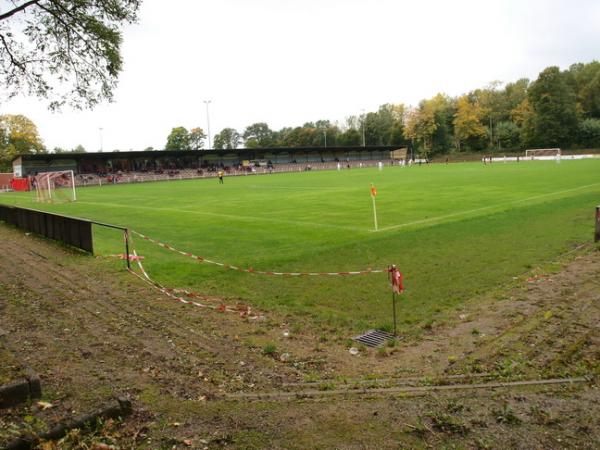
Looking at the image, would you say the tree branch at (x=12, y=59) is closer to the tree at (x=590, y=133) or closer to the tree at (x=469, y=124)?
the tree at (x=590, y=133)

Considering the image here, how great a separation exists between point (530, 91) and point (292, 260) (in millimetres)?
114051

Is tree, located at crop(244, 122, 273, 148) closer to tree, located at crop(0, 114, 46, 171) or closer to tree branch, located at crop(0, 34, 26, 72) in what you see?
tree, located at crop(0, 114, 46, 171)

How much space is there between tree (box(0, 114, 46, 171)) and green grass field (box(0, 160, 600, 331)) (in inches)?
3093

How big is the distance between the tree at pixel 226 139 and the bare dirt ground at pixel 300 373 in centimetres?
18063

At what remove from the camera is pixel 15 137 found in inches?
3834

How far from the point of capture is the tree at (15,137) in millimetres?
96375

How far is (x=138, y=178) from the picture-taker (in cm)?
7512

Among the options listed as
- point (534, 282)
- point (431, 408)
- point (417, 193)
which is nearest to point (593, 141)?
point (417, 193)

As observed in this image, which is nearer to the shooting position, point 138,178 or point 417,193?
point 417,193

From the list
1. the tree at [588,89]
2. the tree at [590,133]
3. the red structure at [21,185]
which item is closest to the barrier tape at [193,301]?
the red structure at [21,185]

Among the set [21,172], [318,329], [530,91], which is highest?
[530,91]

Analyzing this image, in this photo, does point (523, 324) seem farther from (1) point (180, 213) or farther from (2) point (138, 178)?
(2) point (138, 178)

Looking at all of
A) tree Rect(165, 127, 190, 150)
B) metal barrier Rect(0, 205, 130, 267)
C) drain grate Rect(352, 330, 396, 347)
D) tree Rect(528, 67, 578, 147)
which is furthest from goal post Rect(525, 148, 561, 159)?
tree Rect(165, 127, 190, 150)

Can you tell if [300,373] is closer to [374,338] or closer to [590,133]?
[374,338]
